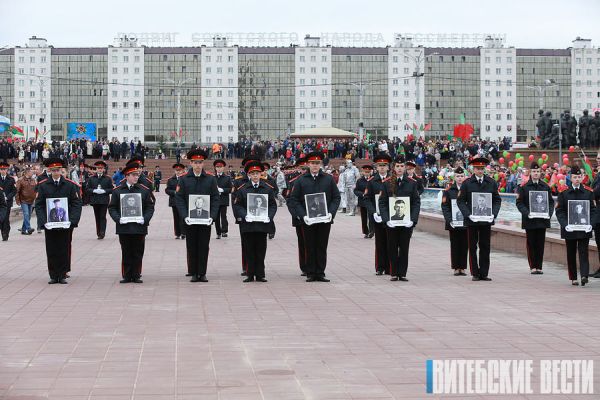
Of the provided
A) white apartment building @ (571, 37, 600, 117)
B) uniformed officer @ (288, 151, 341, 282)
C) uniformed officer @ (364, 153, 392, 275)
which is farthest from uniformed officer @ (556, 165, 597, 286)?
white apartment building @ (571, 37, 600, 117)

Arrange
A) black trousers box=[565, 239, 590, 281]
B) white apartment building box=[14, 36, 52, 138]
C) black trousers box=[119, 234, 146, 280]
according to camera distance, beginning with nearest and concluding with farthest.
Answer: black trousers box=[565, 239, 590, 281] < black trousers box=[119, 234, 146, 280] < white apartment building box=[14, 36, 52, 138]

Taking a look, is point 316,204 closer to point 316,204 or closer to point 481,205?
point 316,204

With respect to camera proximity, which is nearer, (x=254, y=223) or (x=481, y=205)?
(x=254, y=223)

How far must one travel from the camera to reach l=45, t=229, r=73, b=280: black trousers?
13875 millimetres

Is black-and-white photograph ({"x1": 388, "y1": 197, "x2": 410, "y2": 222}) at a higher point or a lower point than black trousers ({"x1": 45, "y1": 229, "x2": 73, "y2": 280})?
higher

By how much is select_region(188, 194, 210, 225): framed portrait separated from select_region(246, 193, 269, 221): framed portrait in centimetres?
56

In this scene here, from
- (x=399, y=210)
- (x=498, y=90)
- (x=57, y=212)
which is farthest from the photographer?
(x=498, y=90)

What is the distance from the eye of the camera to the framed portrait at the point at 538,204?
48.8 feet

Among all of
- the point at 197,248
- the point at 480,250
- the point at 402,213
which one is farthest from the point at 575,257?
the point at 197,248

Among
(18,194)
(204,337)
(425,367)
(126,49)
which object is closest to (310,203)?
(204,337)

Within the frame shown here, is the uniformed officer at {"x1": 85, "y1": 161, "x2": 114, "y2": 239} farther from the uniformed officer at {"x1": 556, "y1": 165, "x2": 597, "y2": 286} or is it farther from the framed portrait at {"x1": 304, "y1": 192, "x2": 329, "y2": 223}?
the uniformed officer at {"x1": 556, "y1": 165, "x2": 597, "y2": 286}

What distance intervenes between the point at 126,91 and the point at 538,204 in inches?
4948

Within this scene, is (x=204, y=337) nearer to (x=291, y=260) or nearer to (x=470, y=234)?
(x=470, y=234)

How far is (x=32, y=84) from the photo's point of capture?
139750 millimetres
